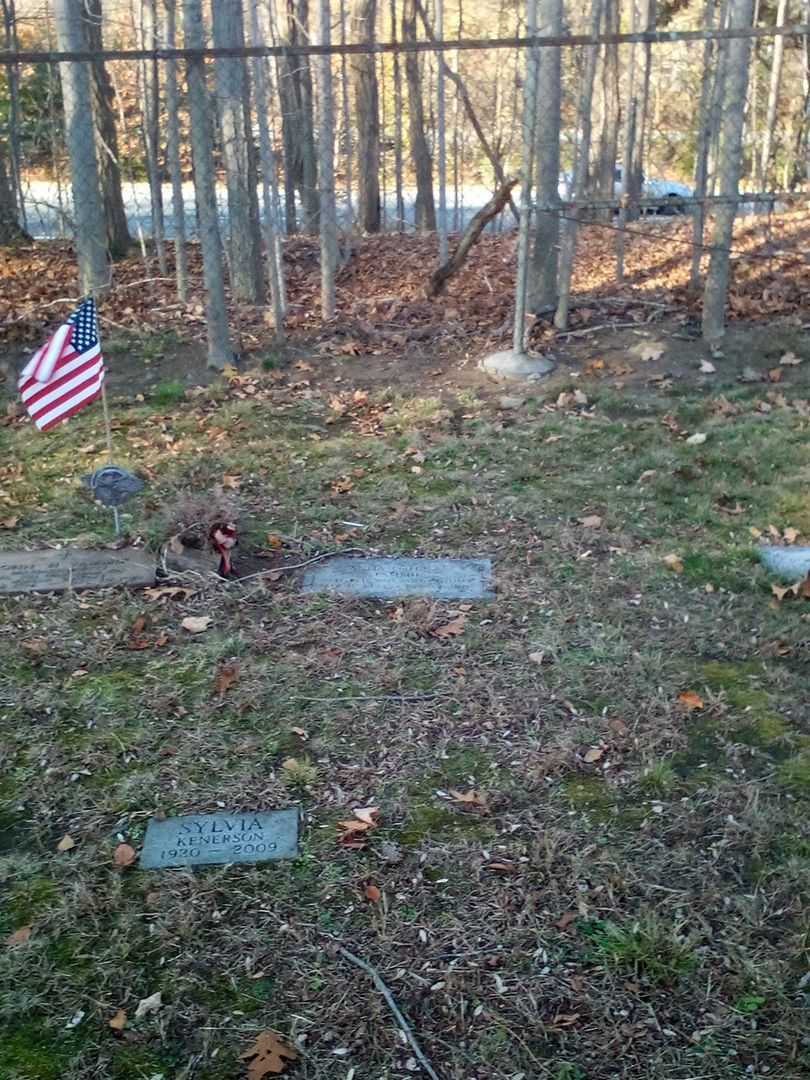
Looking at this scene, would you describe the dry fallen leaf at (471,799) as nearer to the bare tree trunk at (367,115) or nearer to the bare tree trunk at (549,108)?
the bare tree trunk at (549,108)

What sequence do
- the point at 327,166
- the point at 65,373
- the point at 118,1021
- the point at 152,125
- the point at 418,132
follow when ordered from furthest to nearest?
the point at 418,132, the point at 152,125, the point at 327,166, the point at 65,373, the point at 118,1021

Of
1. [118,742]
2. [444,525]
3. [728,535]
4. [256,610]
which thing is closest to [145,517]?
[256,610]

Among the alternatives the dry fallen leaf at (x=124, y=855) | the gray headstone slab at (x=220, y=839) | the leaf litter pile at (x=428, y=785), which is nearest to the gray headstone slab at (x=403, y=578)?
the leaf litter pile at (x=428, y=785)

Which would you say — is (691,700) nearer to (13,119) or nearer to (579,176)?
(579,176)

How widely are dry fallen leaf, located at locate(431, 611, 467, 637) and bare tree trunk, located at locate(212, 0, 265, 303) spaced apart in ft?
16.1

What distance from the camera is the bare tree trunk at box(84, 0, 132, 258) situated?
41.7ft

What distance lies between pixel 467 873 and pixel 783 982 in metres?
0.99

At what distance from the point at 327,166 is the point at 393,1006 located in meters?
8.12

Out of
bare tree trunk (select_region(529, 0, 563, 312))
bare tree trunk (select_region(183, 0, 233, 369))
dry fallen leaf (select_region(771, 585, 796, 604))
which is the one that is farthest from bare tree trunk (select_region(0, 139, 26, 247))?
dry fallen leaf (select_region(771, 585, 796, 604))

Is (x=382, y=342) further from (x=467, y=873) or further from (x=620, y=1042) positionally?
(x=620, y=1042)

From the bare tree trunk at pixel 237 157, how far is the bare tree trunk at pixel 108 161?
8.02ft

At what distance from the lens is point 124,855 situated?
332 cm

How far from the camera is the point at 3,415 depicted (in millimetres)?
7785

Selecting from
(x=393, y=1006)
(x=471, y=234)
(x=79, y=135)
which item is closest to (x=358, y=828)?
(x=393, y=1006)
